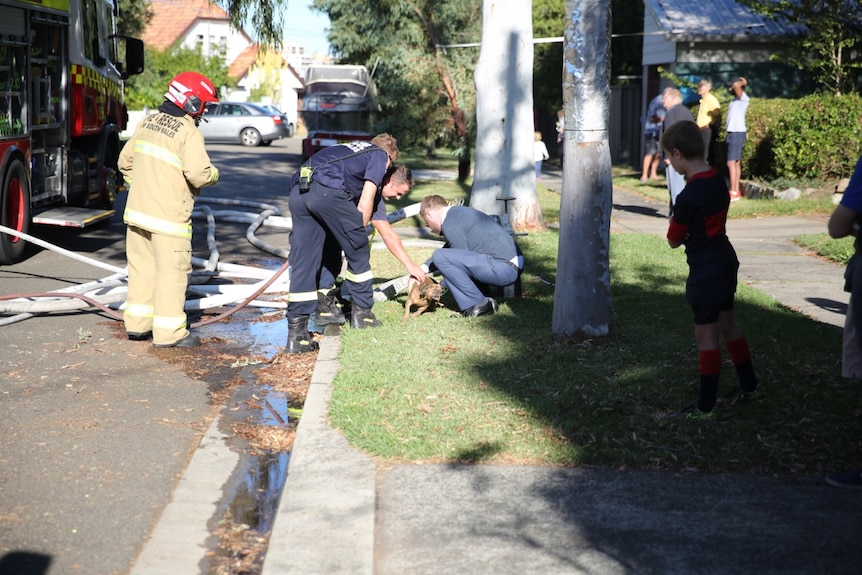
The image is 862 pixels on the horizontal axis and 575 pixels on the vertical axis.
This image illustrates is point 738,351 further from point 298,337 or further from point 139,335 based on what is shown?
point 139,335

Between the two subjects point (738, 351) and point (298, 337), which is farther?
point (298, 337)

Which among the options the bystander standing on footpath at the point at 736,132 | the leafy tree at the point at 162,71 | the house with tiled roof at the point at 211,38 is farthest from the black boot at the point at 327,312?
the house with tiled roof at the point at 211,38

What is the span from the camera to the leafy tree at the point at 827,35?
16.7 m

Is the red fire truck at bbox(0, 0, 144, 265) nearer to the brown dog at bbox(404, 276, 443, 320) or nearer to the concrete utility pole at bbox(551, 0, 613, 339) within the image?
the brown dog at bbox(404, 276, 443, 320)

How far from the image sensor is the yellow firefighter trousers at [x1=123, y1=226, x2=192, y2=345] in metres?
7.38

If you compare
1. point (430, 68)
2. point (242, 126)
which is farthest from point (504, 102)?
point (242, 126)

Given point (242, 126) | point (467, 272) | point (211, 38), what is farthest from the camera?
point (211, 38)

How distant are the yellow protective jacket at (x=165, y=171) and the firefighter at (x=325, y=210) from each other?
74cm

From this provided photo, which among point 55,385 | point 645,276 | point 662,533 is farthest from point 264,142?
point 662,533

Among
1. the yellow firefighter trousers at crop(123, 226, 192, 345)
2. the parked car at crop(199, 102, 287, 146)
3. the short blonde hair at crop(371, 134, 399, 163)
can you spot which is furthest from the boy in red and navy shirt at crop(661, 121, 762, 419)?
the parked car at crop(199, 102, 287, 146)

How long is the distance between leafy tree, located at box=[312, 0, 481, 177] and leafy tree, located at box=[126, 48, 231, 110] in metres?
25.8

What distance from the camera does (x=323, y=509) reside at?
4.20m

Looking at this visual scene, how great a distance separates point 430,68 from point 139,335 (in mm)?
13851

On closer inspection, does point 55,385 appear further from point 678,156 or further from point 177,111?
point 678,156
